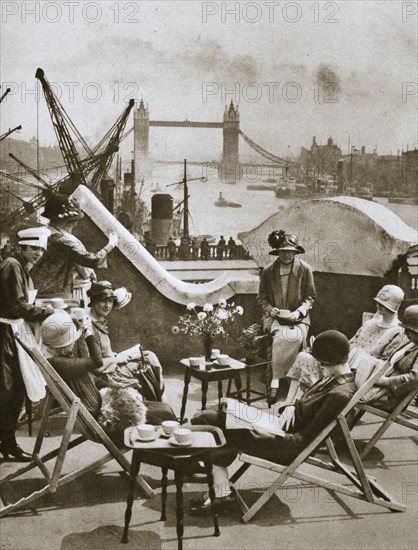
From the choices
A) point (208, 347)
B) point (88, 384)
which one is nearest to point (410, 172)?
point (208, 347)

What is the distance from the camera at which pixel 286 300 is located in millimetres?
6715

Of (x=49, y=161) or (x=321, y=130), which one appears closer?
(x=49, y=161)

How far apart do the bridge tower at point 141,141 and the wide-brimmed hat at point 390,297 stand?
523 cm

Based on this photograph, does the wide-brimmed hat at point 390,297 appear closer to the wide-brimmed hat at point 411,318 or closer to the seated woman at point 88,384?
the wide-brimmed hat at point 411,318

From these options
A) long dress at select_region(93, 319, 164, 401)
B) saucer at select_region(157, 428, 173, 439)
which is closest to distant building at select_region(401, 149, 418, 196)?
long dress at select_region(93, 319, 164, 401)

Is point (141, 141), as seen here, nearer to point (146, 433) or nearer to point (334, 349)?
point (334, 349)

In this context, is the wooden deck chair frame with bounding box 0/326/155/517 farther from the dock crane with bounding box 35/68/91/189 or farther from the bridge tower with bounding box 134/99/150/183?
the bridge tower with bounding box 134/99/150/183

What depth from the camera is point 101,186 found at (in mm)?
11523

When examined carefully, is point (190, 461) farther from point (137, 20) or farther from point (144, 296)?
point (137, 20)

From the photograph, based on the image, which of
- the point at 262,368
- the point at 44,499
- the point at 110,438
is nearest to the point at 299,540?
the point at 110,438

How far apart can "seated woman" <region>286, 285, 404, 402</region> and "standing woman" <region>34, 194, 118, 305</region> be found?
214cm

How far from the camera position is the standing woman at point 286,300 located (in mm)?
6602

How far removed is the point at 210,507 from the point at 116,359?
51.4 inches

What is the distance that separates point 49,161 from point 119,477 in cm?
579
